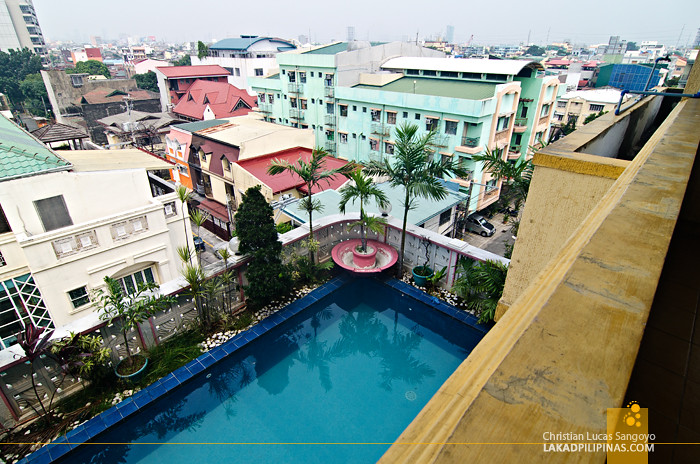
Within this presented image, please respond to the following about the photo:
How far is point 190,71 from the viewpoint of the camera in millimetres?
46594

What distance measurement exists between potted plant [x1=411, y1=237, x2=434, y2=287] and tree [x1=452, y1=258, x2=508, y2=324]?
93 centimetres

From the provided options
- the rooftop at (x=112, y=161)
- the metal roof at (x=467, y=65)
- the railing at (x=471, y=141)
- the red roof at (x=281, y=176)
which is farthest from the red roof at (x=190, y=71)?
the railing at (x=471, y=141)

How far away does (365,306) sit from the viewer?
10.0 meters

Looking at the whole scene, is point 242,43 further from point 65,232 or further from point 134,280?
point 65,232

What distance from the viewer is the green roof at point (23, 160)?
8523mm

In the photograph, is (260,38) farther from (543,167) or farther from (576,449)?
(576,449)

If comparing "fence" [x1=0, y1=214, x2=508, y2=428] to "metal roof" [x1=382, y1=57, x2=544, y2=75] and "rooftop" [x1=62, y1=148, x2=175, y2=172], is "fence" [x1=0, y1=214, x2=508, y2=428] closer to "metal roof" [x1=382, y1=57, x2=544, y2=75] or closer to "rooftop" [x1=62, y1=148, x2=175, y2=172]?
"rooftop" [x1=62, y1=148, x2=175, y2=172]

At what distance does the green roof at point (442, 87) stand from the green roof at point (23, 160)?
63.8ft

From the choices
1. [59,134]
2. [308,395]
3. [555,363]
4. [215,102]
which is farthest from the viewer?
[215,102]

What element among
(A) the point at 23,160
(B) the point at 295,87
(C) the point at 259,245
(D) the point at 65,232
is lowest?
(C) the point at 259,245

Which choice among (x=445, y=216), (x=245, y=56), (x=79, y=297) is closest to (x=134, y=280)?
(x=79, y=297)

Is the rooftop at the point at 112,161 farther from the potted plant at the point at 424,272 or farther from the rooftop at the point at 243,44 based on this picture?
the rooftop at the point at 243,44

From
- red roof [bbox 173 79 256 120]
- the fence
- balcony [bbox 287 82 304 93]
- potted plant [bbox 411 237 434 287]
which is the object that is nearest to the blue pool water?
potted plant [bbox 411 237 434 287]

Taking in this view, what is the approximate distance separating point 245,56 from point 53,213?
55.6m
